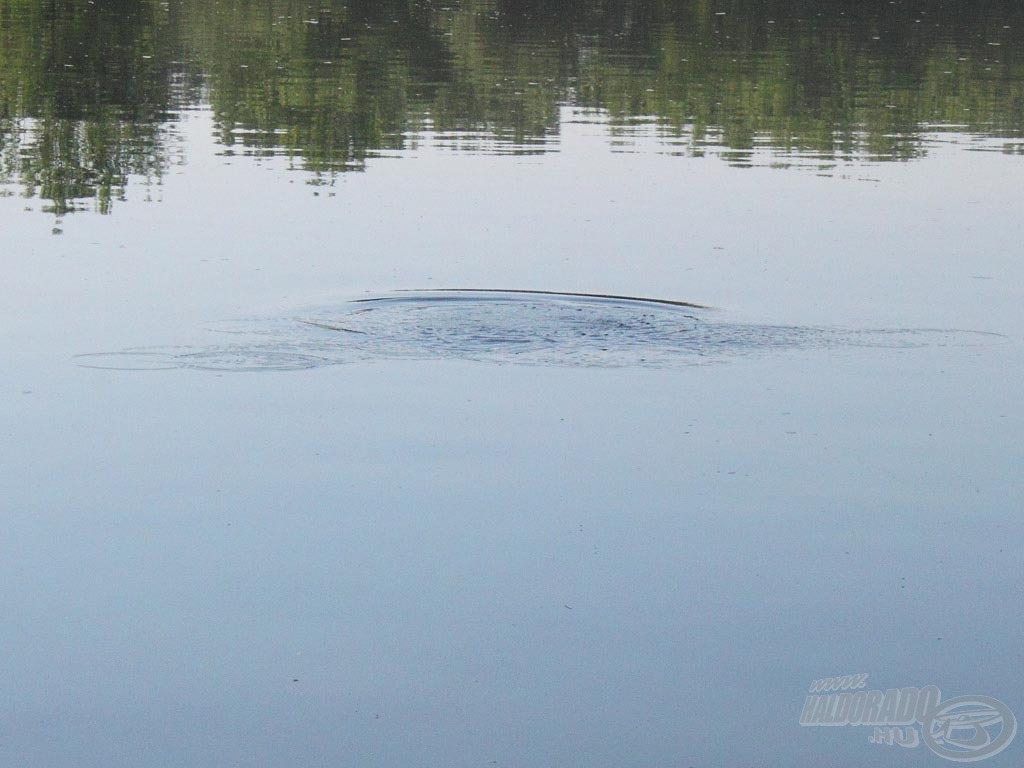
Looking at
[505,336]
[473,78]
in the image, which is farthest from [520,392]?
[473,78]

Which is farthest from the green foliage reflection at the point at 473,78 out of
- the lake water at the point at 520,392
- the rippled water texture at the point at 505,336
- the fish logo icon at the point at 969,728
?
the fish logo icon at the point at 969,728

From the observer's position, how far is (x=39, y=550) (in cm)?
984

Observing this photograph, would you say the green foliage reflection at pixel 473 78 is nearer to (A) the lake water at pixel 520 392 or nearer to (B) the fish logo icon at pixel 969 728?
(A) the lake water at pixel 520 392

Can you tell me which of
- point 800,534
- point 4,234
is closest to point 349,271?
point 4,234

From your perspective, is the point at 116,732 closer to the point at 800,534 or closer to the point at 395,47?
the point at 800,534

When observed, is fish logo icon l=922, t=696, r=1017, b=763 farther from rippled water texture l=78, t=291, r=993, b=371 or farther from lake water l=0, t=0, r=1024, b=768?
rippled water texture l=78, t=291, r=993, b=371

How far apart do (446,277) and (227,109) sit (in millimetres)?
18067

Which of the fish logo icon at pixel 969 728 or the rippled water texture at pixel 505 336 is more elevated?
the rippled water texture at pixel 505 336
